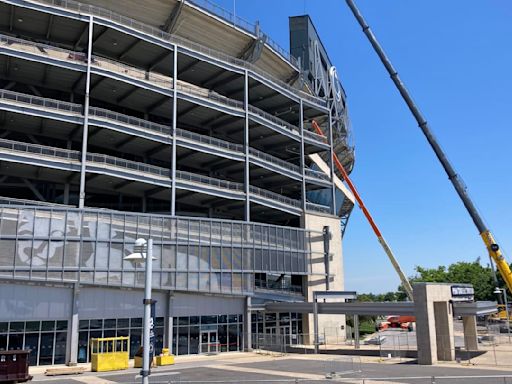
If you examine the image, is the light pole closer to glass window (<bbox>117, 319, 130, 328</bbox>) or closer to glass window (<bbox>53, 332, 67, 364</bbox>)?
glass window (<bbox>53, 332, 67, 364</bbox>)

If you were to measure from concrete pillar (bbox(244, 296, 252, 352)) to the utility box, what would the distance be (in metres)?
21.5

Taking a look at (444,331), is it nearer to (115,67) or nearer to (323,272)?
(323,272)

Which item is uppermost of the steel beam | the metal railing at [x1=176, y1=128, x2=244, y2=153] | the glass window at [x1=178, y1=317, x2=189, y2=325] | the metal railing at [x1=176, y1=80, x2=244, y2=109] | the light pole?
the steel beam

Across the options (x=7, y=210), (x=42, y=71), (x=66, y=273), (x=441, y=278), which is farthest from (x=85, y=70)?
(x=441, y=278)

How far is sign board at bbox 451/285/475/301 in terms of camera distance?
3591 cm

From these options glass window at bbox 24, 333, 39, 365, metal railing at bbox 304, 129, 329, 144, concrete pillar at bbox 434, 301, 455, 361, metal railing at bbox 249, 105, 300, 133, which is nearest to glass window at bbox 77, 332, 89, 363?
glass window at bbox 24, 333, 39, 365

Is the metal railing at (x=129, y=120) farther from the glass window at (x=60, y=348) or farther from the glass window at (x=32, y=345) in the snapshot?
the glass window at (x=32, y=345)

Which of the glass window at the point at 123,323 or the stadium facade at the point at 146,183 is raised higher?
the stadium facade at the point at 146,183

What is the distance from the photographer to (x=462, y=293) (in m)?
37.0

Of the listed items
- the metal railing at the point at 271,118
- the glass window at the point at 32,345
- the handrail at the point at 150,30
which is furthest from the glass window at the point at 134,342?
the handrail at the point at 150,30

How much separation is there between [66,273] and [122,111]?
20.4m

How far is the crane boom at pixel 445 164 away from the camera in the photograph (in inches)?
1597

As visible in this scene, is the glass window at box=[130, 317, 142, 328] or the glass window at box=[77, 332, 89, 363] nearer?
the glass window at box=[77, 332, 89, 363]

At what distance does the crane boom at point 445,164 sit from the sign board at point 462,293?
12.2ft
